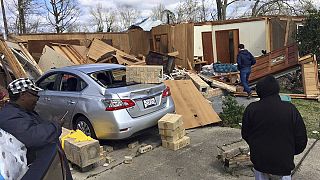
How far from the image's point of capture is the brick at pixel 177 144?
625 cm

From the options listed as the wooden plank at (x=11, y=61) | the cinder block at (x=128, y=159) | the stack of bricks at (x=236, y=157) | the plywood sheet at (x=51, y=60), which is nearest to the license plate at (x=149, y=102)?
the cinder block at (x=128, y=159)

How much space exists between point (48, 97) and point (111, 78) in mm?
1364

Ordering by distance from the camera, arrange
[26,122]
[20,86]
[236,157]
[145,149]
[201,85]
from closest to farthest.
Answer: [26,122]
[20,86]
[236,157]
[145,149]
[201,85]

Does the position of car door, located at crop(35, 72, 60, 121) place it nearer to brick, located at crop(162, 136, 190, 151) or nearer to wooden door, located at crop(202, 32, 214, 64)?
brick, located at crop(162, 136, 190, 151)

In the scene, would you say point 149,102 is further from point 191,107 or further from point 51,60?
point 51,60

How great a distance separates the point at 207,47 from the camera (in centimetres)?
1959

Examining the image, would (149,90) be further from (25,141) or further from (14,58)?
(14,58)

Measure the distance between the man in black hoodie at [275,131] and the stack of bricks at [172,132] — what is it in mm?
2953

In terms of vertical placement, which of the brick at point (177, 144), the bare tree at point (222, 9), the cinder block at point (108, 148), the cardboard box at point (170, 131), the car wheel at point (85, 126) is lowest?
the cinder block at point (108, 148)

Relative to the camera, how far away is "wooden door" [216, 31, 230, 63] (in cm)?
1883

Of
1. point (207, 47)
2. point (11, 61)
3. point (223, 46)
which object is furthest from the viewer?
point (207, 47)

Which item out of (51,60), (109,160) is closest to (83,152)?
(109,160)

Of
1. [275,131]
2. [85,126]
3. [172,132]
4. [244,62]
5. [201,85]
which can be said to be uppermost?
[244,62]

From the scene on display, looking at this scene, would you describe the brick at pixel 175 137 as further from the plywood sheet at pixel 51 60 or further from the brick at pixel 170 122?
the plywood sheet at pixel 51 60
